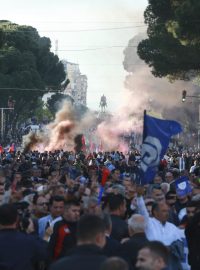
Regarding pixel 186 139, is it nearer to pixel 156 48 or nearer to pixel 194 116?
pixel 194 116

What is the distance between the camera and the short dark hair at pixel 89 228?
7.21m

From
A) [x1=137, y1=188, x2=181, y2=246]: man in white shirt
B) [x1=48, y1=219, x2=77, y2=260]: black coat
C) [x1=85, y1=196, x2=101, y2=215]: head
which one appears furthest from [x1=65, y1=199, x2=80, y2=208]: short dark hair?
[x1=137, y1=188, x2=181, y2=246]: man in white shirt

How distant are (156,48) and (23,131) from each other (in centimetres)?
5846

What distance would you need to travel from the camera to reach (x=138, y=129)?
11888 cm

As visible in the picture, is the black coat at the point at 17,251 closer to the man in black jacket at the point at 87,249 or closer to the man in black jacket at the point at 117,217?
the man in black jacket at the point at 87,249

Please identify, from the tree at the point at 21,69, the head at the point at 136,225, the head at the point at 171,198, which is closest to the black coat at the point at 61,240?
the head at the point at 136,225

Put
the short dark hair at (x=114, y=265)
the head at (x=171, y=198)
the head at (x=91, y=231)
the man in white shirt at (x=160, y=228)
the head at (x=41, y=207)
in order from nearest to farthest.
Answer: the short dark hair at (x=114, y=265)
the head at (x=91, y=231)
the man in white shirt at (x=160, y=228)
the head at (x=41, y=207)
the head at (x=171, y=198)

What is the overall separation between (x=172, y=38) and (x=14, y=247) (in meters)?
37.8

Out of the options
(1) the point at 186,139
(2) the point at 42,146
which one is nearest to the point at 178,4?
(2) the point at 42,146

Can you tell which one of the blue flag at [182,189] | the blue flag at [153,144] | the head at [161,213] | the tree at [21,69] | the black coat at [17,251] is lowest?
the black coat at [17,251]

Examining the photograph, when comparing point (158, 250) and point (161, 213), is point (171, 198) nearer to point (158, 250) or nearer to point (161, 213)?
point (161, 213)

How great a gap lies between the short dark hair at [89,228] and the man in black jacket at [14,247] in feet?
3.98

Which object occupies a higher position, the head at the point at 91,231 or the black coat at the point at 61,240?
the head at the point at 91,231

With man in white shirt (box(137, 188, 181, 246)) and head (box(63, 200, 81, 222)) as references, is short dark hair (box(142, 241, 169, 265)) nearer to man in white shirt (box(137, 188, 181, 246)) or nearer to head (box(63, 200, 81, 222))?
head (box(63, 200, 81, 222))
